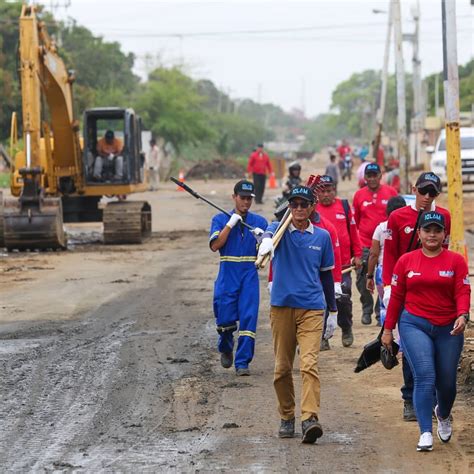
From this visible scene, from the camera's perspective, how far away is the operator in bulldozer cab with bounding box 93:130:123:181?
27.7 meters

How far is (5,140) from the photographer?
6116 centimetres

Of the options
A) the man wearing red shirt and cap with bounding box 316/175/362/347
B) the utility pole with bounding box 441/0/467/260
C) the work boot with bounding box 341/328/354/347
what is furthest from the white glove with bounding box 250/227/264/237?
the utility pole with bounding box 441/0/467/260

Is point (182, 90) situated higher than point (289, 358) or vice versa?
point (182, 90)

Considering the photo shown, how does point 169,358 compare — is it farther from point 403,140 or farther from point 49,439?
point 403,140

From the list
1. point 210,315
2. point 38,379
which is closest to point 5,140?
point 210,315

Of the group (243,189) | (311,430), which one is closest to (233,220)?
(243,189)

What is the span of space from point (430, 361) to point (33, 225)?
17.0m

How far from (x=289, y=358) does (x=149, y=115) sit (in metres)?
72.2

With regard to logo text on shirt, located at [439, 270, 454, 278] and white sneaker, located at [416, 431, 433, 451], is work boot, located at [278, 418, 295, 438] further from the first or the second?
logo text on shirt, located at [439, 270, 454, 278]

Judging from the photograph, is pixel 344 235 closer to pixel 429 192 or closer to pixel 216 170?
pixel 429 192

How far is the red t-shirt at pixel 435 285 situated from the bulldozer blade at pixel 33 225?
54.5 ft

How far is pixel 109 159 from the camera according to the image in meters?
27.9

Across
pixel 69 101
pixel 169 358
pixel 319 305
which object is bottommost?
pixel 169 358

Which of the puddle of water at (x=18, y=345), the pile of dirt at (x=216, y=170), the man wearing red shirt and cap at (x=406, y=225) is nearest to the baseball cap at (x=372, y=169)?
the puddle of water at (x=18, y=345)
